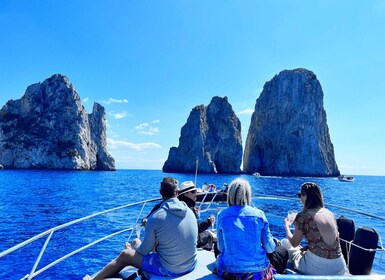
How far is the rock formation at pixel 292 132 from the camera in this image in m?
101

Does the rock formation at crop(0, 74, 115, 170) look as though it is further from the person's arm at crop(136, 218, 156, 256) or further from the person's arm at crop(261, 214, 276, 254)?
the person's arm at crop(261, 214, 276, 254)

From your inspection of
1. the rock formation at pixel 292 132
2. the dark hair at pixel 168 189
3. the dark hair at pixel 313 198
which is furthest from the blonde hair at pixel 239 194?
the rock formation at pixel 292 132

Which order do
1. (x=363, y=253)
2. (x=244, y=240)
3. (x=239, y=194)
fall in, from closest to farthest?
(x=244, y=240) < (x=239, y=194) < (x=363, y=253)

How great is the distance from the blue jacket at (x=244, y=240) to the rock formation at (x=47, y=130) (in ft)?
343

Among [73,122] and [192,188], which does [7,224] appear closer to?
[192,188]

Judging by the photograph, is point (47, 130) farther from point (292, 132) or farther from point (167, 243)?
point (167, 243)

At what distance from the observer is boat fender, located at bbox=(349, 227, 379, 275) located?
363 cm

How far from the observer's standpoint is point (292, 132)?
102062mm

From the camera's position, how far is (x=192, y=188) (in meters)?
4.25

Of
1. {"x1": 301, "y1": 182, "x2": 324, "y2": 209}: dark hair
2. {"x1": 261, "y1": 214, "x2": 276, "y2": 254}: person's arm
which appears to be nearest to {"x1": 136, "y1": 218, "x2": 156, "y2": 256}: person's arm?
{"x1": 261, "y1": 214, "x2": 276, "y2": 254}: person's arm

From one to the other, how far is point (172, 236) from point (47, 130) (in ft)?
374

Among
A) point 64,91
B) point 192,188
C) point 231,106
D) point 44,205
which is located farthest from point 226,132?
point 192,188

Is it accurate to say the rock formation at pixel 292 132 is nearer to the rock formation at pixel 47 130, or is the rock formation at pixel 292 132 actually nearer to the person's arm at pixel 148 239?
the rock formation at pixel 47 130

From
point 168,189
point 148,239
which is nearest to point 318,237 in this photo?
point 168,189
